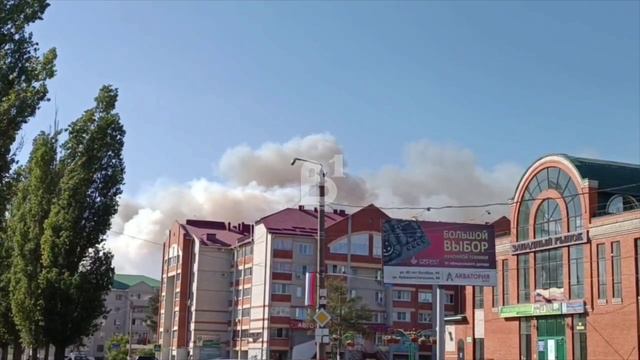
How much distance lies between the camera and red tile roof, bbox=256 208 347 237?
282 feet

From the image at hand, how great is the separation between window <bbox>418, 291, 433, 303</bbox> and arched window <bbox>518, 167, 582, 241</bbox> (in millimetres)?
30741

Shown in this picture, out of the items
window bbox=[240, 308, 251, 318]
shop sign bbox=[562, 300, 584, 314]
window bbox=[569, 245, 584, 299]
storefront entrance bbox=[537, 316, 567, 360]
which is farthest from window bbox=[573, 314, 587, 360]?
window bbox=[240, 308, 251, 318]

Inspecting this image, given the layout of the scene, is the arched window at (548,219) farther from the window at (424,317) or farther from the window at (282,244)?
the window at (282,244)

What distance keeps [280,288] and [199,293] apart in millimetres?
17011

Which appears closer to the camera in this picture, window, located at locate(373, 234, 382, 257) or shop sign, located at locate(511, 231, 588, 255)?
shop sign, located at locate(511, 231, 588, 255)

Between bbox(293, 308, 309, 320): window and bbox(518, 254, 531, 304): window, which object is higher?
bbox(518, 254, 531, 304): window

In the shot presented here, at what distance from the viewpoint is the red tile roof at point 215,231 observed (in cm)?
10000

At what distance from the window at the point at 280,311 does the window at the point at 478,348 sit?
24335mm

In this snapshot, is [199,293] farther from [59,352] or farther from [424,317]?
[59,352]

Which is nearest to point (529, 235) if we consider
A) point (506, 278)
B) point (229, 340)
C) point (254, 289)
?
point (506, 278)

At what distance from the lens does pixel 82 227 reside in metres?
44.3

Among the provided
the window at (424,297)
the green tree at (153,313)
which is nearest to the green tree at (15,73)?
the window at (424,297)

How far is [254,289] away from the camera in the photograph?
88.2m

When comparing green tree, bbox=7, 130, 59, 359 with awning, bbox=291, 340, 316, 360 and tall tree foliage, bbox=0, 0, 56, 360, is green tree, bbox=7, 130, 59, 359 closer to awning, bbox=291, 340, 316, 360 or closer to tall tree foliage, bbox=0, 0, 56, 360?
tall tree foliage, bbox=0, 0, 56, 360
